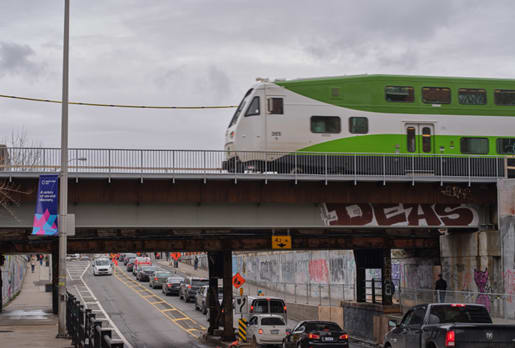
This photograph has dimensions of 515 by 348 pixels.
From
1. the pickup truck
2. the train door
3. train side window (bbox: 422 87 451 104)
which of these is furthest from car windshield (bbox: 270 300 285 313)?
the pickup truck

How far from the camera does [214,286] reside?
138ft

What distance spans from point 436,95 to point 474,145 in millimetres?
2854

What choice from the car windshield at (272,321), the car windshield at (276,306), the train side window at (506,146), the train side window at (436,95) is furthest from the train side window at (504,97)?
the car windshield at (276,306)

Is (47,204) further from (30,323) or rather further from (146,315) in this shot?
(146,315)

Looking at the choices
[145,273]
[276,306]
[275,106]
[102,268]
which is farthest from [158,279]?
[275,106]

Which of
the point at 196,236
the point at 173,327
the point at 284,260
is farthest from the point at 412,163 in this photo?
the point at 284,260

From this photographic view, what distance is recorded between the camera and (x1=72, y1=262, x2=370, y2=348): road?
3997 cm

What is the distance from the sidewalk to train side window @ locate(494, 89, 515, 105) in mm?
21652

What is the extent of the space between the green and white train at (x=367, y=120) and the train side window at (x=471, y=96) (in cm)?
5

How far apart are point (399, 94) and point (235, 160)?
8.28 metres

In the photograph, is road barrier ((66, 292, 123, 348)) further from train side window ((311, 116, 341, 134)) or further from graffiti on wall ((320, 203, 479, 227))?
train side window ((311, 116, 341, 134))

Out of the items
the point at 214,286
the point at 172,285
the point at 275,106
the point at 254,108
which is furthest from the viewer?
the point at 172,285

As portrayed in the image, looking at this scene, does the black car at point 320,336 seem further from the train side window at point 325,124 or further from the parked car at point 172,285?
the parked car at point 172,285

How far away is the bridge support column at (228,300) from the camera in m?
38.7
